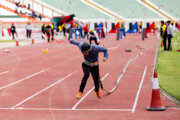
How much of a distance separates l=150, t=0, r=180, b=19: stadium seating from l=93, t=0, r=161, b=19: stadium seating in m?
2.87

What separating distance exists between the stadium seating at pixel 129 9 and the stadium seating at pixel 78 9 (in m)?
3.33

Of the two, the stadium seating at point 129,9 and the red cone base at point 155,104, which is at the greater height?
the stadium seating at point 129,9

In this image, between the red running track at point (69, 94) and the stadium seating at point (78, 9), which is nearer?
the red running track at point (69, 94)

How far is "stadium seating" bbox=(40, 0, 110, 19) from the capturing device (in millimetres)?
83688

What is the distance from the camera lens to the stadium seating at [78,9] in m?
83.7

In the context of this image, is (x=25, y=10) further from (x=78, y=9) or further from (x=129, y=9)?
(x=129, y=9)

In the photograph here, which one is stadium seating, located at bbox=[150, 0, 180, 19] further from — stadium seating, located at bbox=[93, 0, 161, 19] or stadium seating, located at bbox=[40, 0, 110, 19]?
stadium seating, located at bbox=[40, 0, 110, 19]

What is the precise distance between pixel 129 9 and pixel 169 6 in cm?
843

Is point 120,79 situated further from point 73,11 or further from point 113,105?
point 73,11

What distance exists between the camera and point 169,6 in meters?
86.0

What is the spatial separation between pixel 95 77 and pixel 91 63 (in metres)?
0.48

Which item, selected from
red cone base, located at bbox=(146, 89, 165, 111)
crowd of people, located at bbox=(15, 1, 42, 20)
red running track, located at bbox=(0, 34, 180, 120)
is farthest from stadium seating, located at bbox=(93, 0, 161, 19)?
red cone base, located at bbox=(146, 89, 165, 111)

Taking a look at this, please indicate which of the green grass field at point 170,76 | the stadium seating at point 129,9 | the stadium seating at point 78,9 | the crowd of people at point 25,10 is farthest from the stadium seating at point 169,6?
the green grass field at point 170,76

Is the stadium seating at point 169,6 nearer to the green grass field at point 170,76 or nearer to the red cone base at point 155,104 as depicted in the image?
the green grass field at point 170,76
